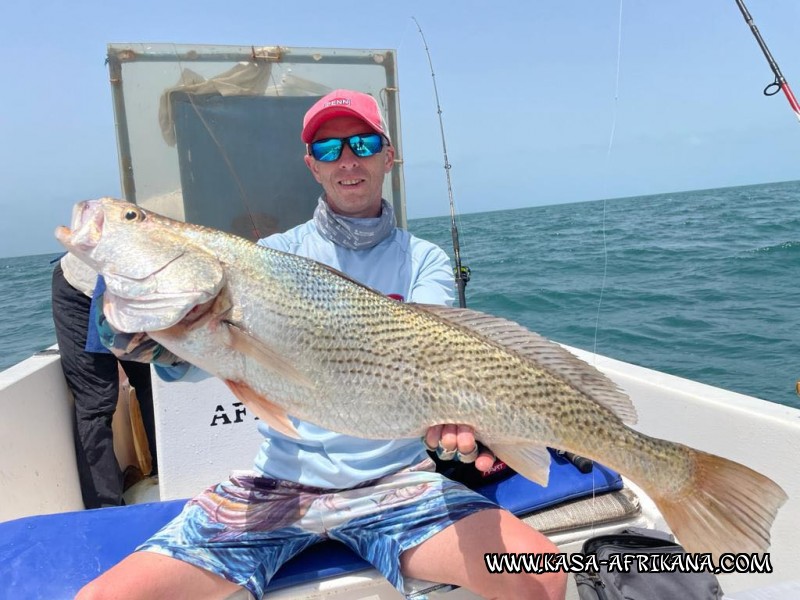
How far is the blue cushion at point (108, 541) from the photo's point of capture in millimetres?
2371

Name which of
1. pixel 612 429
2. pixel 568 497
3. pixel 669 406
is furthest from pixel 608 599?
pixel 669 406

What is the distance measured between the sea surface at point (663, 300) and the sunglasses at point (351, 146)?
617cm

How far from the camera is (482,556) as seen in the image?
2.16 m

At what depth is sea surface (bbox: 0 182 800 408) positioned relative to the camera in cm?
826

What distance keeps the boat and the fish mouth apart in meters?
0.74

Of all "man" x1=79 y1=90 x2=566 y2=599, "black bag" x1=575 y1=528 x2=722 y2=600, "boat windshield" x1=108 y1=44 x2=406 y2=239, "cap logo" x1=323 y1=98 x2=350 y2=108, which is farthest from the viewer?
"boat windshield" x1=108 y1=44 x2=406 y2=239

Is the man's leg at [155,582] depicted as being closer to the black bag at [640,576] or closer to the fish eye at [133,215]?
the fish eye at [133,215]

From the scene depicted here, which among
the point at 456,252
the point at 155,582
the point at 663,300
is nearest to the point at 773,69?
the point at 456,252

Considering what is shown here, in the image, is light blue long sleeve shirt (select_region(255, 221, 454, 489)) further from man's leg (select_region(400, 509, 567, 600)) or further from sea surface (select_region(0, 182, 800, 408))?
sea surface (select_region(0, 182, 800, 408))

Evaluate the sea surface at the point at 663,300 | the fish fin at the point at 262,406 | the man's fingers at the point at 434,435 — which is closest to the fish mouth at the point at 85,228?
the fish fin at the point at 262,406

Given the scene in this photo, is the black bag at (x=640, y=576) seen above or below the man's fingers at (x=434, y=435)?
below

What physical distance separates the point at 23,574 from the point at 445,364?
2.01 meters

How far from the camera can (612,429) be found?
6.89 feet

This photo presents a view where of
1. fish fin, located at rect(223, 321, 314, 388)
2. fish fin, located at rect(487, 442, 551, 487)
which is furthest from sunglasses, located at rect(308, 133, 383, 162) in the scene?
fish fin, located at rect(487, 442, 551, 487)
